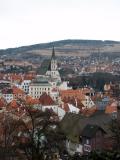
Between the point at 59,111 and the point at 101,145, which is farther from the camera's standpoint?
the point at 59,111

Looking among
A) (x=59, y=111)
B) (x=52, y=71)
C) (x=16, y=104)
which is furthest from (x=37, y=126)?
(x=52, y=71)

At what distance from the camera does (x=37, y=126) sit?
26.9m

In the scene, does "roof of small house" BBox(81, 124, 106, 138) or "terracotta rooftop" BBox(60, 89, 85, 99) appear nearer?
"roof of small house" BBox(81, 124, 106, 138)

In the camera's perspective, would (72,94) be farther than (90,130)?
Yes

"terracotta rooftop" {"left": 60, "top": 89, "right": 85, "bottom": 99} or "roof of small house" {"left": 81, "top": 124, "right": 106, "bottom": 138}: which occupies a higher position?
"roof of small house" {"left": 81, "top": 124, "right": 106, "bottom": 138}

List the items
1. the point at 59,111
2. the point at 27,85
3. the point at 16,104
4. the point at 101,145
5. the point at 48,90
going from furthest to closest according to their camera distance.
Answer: the point at 27,85
the point at 48,90
the point at 16,104
the point at 59,111
the point at 101,145

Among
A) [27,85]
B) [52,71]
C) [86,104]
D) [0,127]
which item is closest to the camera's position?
[0,127]

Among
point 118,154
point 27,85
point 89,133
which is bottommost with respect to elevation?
point 27,85

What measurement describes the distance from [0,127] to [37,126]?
11583 mm

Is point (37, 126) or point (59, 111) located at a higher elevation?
point (37, 126)

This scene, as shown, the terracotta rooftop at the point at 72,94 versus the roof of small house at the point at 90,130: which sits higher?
the roof of small house at the point at 90,130

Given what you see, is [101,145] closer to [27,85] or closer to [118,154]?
[118,154]

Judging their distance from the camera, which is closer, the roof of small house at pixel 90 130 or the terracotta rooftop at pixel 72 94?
the roof of small house at pixel 90 130

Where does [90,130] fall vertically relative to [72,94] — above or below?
above
